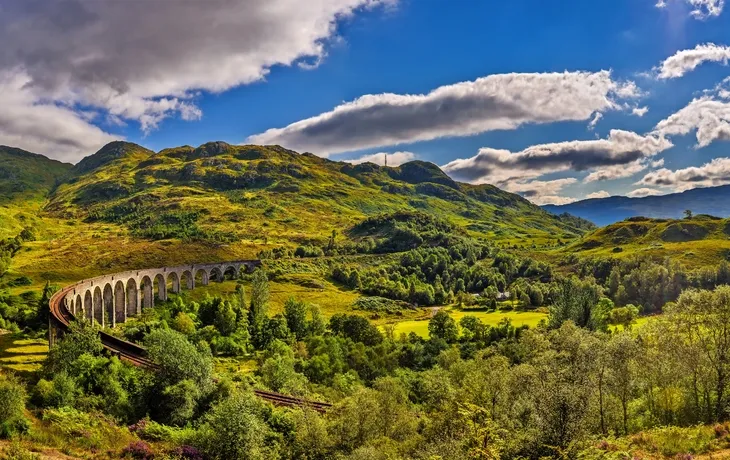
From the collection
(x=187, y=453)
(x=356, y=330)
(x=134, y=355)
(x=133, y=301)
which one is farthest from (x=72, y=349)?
(x=133, y=301)

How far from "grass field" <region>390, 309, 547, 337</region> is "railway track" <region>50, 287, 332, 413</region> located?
188ft

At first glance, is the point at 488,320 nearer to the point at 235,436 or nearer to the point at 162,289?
the point at 162,289

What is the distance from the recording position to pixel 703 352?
3441 centimetres

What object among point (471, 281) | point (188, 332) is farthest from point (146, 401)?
point (471, 281)

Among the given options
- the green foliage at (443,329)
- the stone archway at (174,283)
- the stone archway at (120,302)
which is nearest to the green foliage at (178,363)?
the green foliage at (443,329)

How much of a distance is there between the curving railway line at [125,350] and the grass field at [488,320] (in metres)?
57.6

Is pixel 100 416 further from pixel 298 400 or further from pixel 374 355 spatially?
→ pixel 374 355

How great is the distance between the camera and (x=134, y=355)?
54312 millimetres

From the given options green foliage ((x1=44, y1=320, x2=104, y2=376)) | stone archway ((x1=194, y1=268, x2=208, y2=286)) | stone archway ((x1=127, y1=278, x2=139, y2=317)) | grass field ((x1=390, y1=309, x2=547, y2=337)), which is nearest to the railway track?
green foliage ((x1=44, y1=320, x2=104, y2=376))

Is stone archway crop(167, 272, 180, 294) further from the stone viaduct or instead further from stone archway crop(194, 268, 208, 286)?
stone archway crop(194, 268, 208, 286)

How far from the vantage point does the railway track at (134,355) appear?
1807 inches

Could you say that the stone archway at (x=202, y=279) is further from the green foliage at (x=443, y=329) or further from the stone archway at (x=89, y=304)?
the green foliage at (x=443, y=329)

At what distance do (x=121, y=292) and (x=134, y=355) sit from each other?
5813cm

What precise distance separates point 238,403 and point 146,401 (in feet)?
53.0
